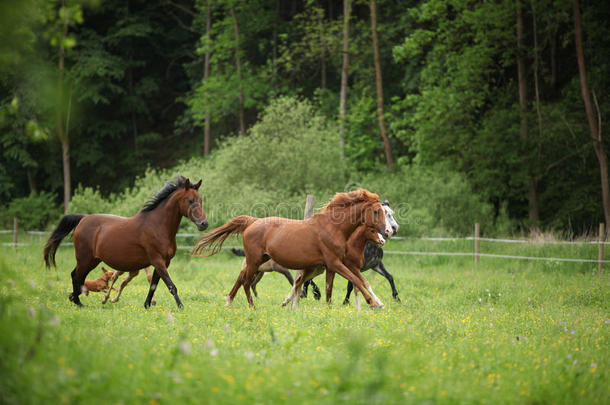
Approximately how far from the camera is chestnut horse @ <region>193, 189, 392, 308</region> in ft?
31.6

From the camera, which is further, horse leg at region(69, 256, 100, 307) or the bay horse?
the bay horse

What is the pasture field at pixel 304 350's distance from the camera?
439cm

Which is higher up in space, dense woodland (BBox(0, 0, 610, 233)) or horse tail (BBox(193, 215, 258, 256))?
dense woodland (BBox(0, 0, 610, 233))

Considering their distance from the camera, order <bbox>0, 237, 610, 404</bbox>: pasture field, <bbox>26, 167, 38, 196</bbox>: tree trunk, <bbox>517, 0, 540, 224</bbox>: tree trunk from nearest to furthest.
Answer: <bbox>0, 237, 610, 404</bbox>: pasture field
<bbox>517, 0, 540, 224</bbox>: tree trunk
<bbox>26, 167, 38, 196</bbox>: tree trunk

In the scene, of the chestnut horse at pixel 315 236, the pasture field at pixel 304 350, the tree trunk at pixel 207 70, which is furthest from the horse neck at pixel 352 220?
the tree trunk at pixel 207 70

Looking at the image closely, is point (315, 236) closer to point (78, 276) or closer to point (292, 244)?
point (292, 244)

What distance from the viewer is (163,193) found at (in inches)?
382

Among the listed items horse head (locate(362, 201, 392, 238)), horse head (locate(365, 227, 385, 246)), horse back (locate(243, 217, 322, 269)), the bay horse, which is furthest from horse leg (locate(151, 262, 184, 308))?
horse head (locate(365, 227, 385, 246))

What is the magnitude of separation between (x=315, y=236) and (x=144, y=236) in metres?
2.89

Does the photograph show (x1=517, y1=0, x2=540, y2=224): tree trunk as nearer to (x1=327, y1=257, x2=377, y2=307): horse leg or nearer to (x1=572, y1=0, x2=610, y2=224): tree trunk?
(x1=572, y1=0, x2=610, y2=224): tree trunk

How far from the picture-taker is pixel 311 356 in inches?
232

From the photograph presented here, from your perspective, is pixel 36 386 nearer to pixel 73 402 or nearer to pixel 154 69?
pixel 73 402

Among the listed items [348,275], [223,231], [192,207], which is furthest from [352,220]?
[192,207]

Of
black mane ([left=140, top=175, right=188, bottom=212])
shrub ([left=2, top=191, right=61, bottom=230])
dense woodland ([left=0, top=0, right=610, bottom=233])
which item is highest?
dense woodland ([left=0, top=0, right=610, bottom=233])
